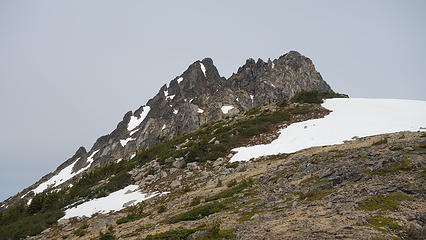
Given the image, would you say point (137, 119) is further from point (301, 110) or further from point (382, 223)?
point (382, 223)

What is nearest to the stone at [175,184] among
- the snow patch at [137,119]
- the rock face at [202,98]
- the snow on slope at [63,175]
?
the rock face at [202,98]

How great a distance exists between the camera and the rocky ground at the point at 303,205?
31.3ft

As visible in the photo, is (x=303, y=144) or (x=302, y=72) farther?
(x=302, y=72)

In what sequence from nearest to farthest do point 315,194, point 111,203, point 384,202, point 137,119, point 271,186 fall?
1. point 384,202
2. point 315,194
3. point 271,186
4. point 111,203
5. point 137,119

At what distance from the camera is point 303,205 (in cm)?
1228

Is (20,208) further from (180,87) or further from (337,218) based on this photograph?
(180,87)

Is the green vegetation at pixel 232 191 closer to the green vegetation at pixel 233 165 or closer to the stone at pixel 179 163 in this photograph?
the green vegetation at pixel 233 165

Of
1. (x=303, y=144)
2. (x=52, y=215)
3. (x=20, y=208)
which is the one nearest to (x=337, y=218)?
(x=303, y=144)

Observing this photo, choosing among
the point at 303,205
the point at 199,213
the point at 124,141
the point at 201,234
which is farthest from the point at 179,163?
the point at 124,141

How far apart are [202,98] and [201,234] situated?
75655 millimetres

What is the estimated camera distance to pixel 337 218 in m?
10.1

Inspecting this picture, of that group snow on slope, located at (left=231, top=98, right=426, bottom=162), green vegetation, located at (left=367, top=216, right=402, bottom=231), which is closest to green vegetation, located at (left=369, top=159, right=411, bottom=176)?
green vegetation, located at (left=367, top=216, right=402, bottom=231)

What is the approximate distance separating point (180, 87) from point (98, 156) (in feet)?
106

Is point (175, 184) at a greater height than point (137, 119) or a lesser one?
lesser
